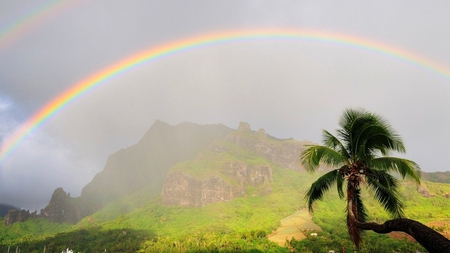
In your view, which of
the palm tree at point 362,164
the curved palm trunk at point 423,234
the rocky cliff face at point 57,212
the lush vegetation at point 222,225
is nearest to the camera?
the curved palm trunk at point 423,234

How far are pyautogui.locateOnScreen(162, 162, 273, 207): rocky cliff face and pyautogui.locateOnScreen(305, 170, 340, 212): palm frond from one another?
13316cm

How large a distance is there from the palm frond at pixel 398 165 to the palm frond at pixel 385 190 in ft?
0.97

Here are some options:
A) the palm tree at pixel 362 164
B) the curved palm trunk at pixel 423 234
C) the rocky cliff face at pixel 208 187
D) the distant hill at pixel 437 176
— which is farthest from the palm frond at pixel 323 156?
the distant hill at pixel 437 176

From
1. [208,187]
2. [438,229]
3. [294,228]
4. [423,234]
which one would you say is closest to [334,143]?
[423,234]

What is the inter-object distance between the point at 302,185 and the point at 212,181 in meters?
58.2

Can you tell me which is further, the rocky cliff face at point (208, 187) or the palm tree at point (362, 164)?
the rocky cliff face at point (208, 187)

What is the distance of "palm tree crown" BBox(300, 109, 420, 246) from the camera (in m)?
11.8

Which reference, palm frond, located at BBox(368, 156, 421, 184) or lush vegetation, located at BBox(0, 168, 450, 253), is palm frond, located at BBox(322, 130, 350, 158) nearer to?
palm frond, located at BBox(368, 156, 421, 184)

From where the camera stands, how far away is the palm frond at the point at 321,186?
1296cm

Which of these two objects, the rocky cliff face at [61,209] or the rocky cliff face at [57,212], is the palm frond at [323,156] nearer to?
the rocky cliff face at [57,212]

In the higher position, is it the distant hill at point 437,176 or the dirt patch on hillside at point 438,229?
the distant hill at point 437,176

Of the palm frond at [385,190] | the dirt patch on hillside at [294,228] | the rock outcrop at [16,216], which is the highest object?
the rock outcrop at [16,216]

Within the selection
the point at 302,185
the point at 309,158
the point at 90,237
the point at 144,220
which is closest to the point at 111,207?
the point at 144,220

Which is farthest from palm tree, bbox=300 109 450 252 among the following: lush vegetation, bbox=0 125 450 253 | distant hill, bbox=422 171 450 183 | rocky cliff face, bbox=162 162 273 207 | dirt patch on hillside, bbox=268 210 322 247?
distant hill, bbox=422 171 450 183
